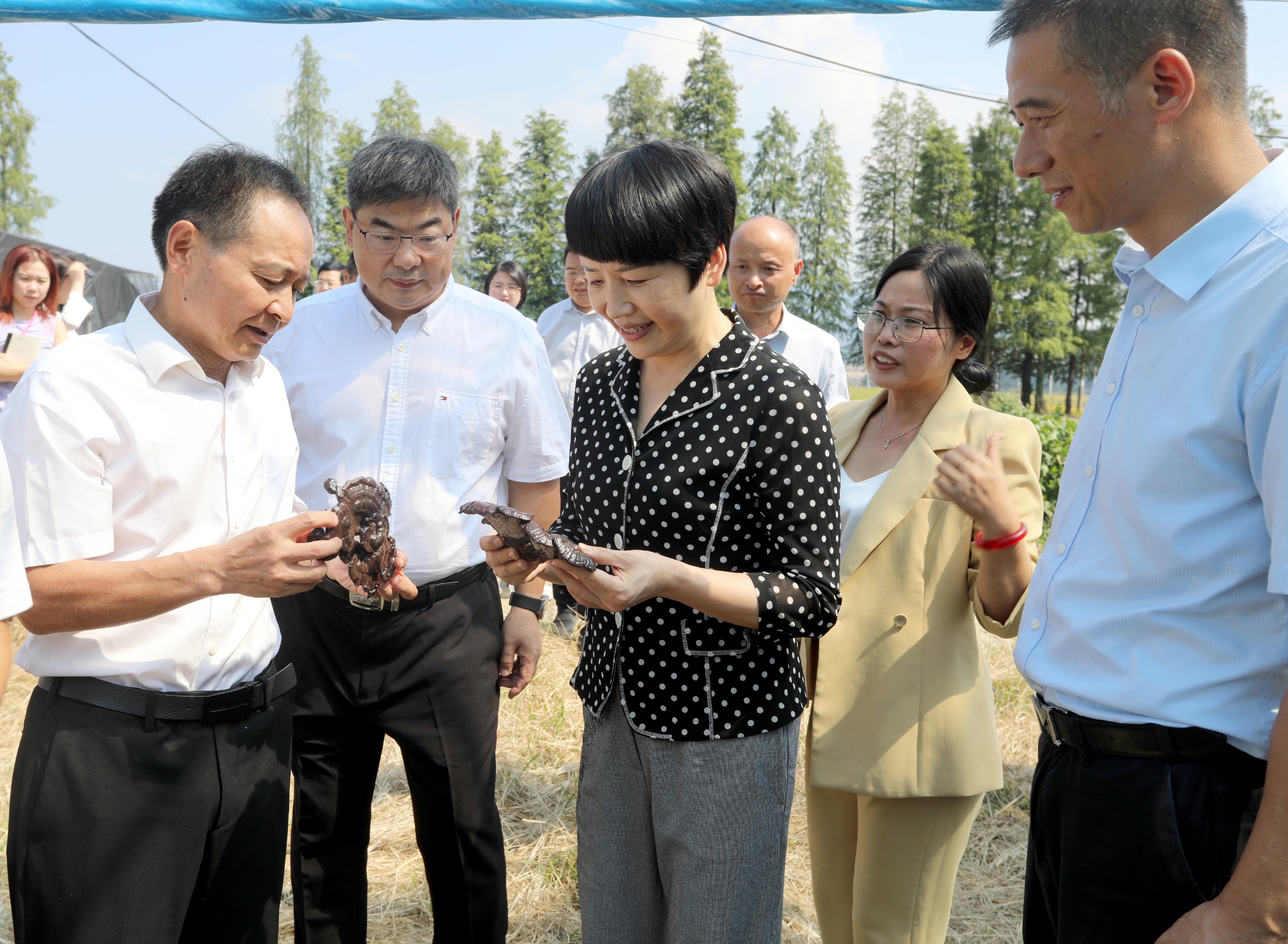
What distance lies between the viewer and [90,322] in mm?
15016

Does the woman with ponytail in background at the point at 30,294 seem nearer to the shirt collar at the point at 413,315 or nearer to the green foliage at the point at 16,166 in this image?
the shirt collar at the point at 413,315

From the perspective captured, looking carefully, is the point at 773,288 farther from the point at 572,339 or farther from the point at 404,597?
the point at 404,597

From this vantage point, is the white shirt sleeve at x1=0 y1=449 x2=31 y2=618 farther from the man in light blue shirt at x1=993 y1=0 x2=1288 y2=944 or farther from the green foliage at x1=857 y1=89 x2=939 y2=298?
the green foliage at x1=857 y1=89 x2=939 y2=298

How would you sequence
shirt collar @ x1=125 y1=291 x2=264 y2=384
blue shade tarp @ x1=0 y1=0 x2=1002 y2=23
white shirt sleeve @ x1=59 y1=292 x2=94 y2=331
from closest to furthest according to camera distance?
shirt collar @ x1=125 y1=291 x2=264 y2=384, blue shade tarp @ x1=0 y1=0 x2=1002 y2=23, white shirt sleeve @ x1=59 y1=292 x2=94 y2=331

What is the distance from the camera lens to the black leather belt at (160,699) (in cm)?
207

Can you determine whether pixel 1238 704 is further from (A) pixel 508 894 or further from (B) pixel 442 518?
(A) pixel 508 894

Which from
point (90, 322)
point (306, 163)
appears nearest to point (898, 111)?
point (306, 163)

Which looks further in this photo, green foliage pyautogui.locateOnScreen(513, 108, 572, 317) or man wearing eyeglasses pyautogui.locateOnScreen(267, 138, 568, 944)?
green foliage pyautogui.locateOnScreen(513, 108, 572, 317)

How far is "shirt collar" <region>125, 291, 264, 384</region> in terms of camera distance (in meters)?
2.16

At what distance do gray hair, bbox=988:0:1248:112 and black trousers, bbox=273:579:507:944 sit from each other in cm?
225

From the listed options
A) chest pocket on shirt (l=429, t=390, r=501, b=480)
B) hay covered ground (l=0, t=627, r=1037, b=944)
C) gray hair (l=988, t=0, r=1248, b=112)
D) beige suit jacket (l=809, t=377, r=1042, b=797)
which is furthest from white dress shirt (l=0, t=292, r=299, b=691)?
gray hair (l=988, t=0, r=1248, b=112)

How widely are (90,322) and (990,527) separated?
1626 centimetres

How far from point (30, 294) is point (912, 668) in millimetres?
6829

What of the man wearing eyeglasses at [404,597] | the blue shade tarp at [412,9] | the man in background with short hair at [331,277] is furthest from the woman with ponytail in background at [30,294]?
the man wearing eyeglasses at [404,597]
